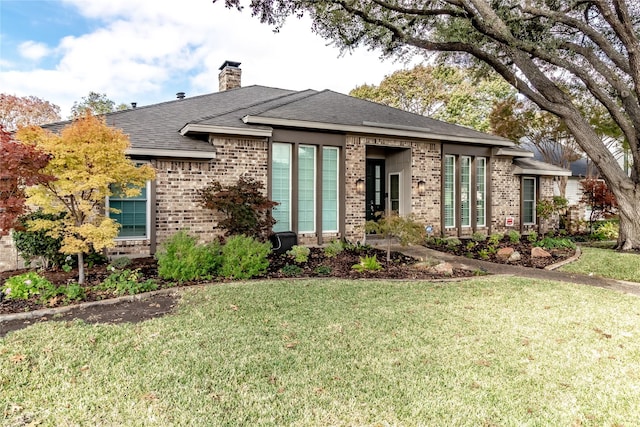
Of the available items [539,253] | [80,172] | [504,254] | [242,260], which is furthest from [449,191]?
[80,172]

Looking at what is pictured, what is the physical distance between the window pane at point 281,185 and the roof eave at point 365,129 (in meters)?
0.71

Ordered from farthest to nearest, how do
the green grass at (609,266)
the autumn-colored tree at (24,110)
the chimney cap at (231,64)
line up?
the autumn-colored tree at (24,110) < the chimney cap at (231,64) < the green grass at (609,266)

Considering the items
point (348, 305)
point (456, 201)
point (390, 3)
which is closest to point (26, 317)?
point (348, 305)

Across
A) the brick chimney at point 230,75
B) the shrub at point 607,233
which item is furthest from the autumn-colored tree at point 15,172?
the shrub at point 607,233

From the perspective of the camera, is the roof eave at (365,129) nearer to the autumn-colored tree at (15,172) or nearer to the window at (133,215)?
the window at (133,215)

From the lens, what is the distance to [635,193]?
9.93 meters

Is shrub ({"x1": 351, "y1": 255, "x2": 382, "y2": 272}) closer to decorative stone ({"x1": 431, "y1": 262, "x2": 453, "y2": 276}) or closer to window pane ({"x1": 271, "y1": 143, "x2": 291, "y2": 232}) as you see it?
decorative stone ({"x1": 431, "y1": 262, "x2": 453, "y2": 276})

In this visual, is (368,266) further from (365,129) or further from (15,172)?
(15,172)

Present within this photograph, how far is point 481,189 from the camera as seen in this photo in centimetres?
1324

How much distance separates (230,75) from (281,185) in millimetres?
7672

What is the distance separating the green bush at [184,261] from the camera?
6.43 meters

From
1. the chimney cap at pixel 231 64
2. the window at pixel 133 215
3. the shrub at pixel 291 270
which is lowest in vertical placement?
the shrub at pixel 291 270

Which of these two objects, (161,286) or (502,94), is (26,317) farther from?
(502,94)

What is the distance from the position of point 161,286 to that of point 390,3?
30.0 ft
